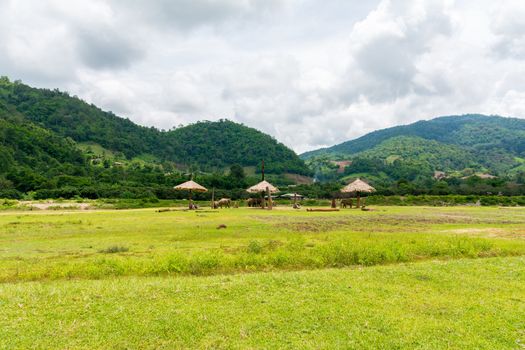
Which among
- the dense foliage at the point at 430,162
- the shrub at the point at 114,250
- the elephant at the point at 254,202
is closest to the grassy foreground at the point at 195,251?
the shrub at the point at 114,250

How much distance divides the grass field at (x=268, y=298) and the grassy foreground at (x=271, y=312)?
2 centimetres

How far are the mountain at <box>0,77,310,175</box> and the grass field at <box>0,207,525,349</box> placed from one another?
110m

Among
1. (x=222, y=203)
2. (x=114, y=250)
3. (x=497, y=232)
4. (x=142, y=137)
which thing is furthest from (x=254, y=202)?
(x=142, y=137)

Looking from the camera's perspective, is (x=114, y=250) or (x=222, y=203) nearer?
(x=114, y=250)

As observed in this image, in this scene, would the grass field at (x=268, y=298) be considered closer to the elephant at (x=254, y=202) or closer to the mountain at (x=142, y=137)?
the elephant at (x=254, y=202)

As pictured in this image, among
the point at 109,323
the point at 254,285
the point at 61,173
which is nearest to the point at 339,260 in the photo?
the point at 254,285

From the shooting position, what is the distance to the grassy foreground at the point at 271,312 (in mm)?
5164

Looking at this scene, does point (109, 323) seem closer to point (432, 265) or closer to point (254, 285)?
point (254, 285)

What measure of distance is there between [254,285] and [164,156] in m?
127

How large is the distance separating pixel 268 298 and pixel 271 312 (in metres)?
0.66

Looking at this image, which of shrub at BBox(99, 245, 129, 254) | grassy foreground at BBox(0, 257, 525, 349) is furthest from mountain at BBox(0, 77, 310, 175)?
grassy foreground at BBox(0, 257, 525, 349)

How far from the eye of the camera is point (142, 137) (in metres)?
136

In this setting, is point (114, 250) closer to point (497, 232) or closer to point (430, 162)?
point (497, 232)

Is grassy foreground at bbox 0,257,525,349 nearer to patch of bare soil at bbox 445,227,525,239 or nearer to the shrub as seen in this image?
the shrub
